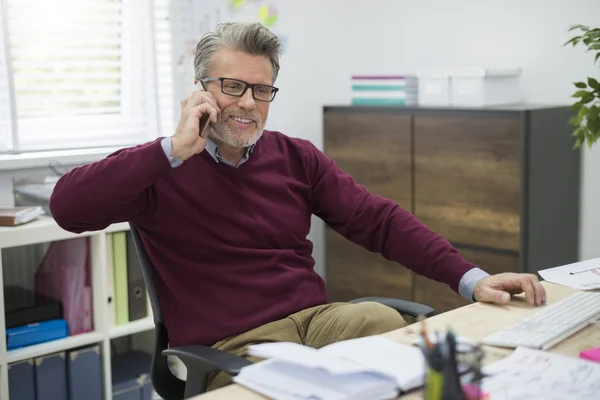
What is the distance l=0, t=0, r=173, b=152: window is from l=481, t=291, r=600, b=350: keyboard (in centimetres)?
232

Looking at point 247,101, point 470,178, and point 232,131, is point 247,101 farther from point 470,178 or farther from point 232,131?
point 470,178

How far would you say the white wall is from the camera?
3457 mm

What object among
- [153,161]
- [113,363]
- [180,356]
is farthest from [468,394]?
[113,363]

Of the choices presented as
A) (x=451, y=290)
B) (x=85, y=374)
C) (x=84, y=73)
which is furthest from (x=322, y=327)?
(x=84, y=73)

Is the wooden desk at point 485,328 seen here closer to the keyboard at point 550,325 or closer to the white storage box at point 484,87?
the keyboard at point 550,325

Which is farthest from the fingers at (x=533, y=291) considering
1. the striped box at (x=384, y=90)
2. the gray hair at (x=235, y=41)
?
the striped box at (x=384, y=90)

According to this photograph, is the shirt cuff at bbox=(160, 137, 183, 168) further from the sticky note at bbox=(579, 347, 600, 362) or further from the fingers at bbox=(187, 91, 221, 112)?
the sticky note at bbox=(579, 347, 600, 362)

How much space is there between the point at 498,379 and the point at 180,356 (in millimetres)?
713

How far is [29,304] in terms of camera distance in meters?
3.19

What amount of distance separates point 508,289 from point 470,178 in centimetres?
155

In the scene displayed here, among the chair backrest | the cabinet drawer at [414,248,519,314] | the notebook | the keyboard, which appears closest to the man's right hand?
the chair backrest

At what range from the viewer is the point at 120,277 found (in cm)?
317

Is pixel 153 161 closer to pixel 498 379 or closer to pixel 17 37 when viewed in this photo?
pixel 498 379

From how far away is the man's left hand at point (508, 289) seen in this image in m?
1.82
